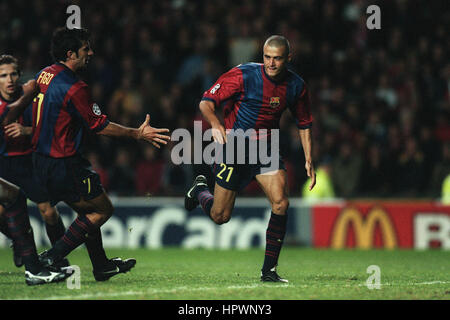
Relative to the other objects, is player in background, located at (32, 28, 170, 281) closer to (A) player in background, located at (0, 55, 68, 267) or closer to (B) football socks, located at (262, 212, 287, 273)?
(A) player in background, located at (0, 55, 68, 267)

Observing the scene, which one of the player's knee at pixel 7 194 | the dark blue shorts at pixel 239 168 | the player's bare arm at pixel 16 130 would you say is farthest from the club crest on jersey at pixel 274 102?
the player's knee at pixel 7 194

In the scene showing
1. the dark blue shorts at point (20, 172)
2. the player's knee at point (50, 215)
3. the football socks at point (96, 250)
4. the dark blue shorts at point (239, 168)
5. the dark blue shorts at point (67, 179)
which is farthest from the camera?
Answer: the player's knee at point (50, 215)

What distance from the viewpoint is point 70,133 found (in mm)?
6812

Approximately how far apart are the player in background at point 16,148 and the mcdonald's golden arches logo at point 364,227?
6030 mm

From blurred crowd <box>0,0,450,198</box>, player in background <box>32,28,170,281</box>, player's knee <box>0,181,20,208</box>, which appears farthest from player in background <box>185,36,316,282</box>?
blurred crowd <box>0,0,450,198</box>

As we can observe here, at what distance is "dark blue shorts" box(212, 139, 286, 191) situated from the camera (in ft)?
23.8

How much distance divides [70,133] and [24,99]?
475 mm

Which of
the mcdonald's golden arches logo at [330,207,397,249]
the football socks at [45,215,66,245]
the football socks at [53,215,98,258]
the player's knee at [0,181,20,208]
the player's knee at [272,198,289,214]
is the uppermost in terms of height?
the player's knee at [0,181,20,208]

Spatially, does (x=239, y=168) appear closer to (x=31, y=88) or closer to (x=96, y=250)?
(x=96, y=250)

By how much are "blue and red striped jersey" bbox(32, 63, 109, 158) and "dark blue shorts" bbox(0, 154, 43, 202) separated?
29.2 inches

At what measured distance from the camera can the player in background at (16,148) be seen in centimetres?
692

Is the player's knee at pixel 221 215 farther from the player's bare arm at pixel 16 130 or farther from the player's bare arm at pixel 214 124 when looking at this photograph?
the player's bare arm at pixel 16 130

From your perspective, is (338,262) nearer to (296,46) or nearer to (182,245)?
(182,245)

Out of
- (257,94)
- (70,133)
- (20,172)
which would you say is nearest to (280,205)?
(257,94)
